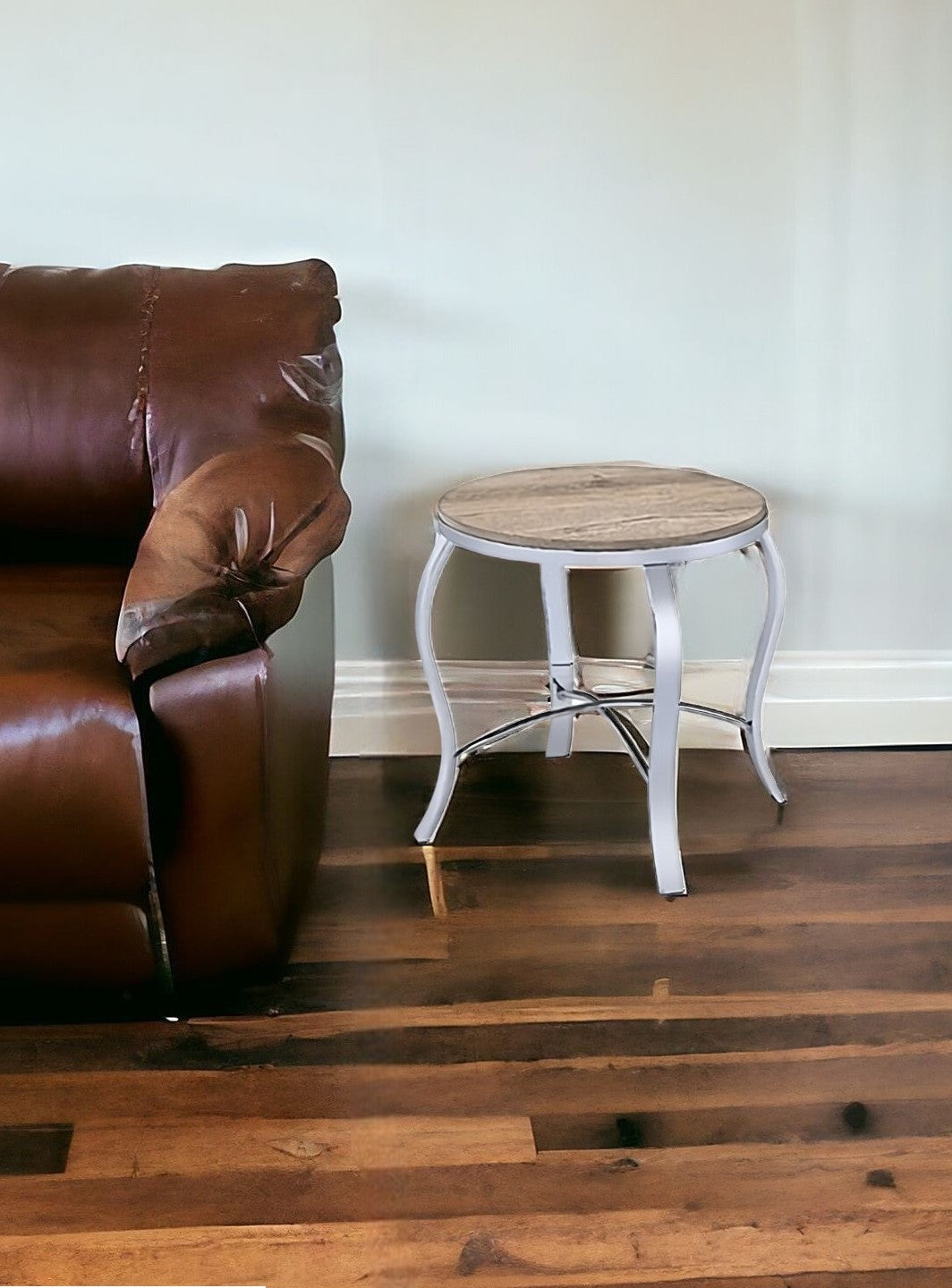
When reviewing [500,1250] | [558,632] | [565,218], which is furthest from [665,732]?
[565,218]

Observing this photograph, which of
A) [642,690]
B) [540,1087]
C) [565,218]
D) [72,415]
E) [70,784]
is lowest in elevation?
[540,1087]

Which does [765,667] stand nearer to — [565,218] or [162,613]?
[565,218]

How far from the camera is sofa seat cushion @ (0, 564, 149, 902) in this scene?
1354 millimetres

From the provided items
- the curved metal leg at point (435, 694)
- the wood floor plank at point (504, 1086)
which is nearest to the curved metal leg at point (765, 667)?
the curved metal leg at point (435, 694)

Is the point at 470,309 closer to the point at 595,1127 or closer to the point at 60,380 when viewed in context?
the point at 60,380

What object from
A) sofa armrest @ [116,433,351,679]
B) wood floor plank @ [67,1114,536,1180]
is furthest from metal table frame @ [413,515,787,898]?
wood floor plank @ [67,1114,536,1180]

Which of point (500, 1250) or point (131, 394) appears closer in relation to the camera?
point (500, 1250)

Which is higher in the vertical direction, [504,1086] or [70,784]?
[70,784]

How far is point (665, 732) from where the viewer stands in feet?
5.75

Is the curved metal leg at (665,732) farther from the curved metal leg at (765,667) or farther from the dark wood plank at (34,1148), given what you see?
the dark wood plank at (34,1148)

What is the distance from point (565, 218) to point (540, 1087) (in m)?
1.33

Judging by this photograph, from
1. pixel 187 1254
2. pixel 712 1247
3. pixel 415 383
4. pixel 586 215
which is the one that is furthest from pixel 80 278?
pixel 712 1247

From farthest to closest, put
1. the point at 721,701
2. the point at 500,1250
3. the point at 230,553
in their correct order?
the point at 721,701
the point at 230,553
the point at 500,1250

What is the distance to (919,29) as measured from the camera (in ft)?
6.50
